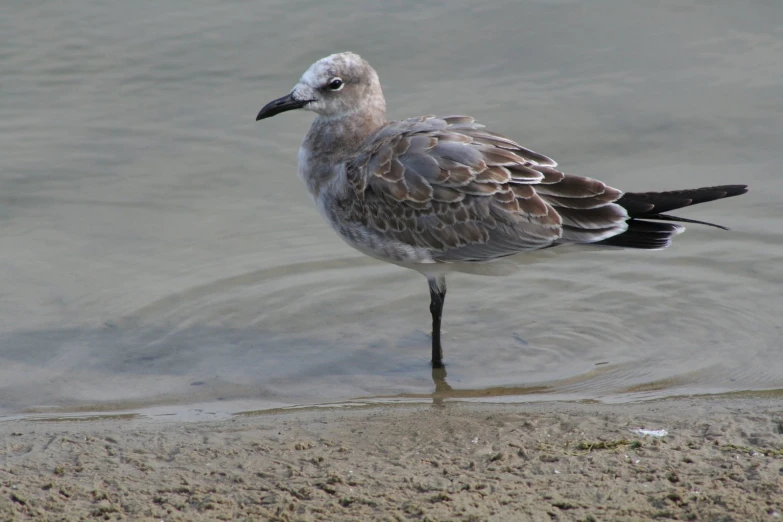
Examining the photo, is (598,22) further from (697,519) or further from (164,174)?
(697,519)

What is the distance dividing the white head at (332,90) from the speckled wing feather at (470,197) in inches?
22.7

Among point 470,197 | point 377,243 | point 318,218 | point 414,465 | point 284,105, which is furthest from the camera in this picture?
point 318,218

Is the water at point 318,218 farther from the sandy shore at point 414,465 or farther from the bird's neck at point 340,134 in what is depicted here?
the bird's neck at point 340,134

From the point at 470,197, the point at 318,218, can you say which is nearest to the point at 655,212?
the point at 470,197

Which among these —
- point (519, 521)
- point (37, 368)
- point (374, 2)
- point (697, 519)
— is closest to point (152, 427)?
point (37, 368)

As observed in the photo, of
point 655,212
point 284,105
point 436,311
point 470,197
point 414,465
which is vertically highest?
point 284,105

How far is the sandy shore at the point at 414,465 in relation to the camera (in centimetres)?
404

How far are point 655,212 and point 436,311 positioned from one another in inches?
56.5

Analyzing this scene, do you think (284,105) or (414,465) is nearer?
(414,465)

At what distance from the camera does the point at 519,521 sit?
3910 mm

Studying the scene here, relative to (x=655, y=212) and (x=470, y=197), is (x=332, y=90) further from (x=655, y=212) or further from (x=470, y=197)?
(x=655, y=212)

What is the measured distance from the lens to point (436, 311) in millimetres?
6426

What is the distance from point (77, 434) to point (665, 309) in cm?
374

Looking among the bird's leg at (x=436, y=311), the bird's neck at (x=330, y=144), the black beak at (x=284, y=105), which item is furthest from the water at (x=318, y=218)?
the black beak at (x=284, y=105)
